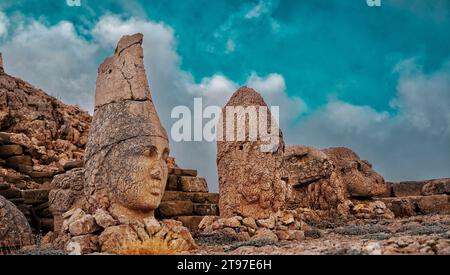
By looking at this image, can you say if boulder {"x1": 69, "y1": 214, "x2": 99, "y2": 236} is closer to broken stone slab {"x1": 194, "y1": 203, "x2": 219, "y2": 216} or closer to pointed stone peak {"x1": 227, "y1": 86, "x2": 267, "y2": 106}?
pointed stone peak {"x1": 227, "y1": 86, "x2": 267, "y2": 106}

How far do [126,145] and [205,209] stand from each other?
664 centimetres

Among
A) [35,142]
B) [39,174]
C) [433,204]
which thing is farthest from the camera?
[35,142]

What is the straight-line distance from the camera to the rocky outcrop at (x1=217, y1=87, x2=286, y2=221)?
38.5 feet

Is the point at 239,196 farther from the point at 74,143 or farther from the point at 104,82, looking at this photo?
the point at 74,143

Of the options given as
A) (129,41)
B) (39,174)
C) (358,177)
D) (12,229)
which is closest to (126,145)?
(129,41)

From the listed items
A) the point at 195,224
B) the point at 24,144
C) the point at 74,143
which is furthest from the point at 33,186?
the point at 74,143

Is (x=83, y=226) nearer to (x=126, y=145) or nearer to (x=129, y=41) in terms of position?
(x=126, y=145)

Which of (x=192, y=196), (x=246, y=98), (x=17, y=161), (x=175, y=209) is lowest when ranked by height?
(x=175, y=209)

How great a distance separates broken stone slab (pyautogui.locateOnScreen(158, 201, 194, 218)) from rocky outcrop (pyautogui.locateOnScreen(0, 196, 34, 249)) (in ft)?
14.9

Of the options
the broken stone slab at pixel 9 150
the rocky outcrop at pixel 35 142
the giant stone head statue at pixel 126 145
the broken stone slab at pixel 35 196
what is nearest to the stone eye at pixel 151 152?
the giant stone head statue at pixel 126 145

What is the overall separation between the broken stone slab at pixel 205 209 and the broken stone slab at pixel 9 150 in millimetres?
9174

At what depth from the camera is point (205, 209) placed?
1494 cm

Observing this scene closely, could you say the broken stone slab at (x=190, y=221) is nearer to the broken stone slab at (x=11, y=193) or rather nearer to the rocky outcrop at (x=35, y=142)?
the rocky outcrop at (x=35, y=142)

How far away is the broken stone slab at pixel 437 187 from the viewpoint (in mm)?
19513
